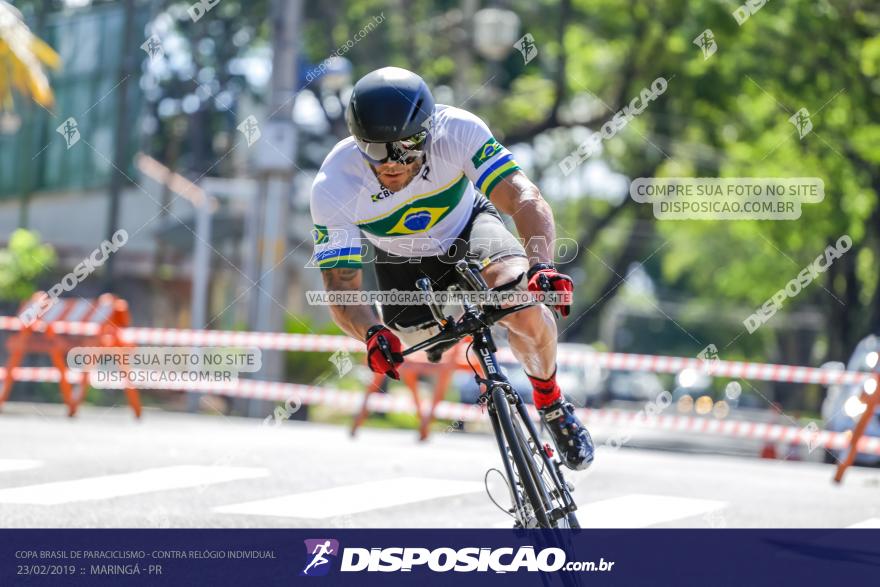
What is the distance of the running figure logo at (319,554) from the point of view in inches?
219

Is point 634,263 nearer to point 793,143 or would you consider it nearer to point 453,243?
point 793,143

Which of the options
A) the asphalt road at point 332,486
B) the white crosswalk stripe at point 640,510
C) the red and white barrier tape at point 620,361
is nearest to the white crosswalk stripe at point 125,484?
the asphalt road at point 332,486

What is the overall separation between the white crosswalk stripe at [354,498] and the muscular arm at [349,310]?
1.87 meters

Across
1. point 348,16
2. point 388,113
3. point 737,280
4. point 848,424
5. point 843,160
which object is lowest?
point 388,113

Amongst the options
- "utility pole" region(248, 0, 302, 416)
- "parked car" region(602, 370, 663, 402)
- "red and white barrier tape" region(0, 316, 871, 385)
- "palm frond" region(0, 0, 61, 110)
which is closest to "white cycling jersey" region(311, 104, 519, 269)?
Answer: "red and white barrier tape" region(0, 316, 871, 385)

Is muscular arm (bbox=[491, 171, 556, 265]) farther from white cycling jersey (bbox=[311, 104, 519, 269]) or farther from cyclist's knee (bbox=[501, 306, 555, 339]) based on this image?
cyclist's knee (bbox=[501, 306, 555, 339])

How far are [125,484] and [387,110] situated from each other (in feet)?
13.1

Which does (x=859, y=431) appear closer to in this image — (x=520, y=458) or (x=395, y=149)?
(x=520, y=458)

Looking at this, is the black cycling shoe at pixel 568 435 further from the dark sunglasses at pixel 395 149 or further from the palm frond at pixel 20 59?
the palm frond at pixel 20 59

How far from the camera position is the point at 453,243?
6133 mm

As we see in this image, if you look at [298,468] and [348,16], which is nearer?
[298,468]

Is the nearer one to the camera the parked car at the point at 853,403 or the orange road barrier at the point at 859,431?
the orange road barrier at the point at 859,431

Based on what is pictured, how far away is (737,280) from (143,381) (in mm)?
32969

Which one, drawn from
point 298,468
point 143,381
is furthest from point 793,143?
point 298,468
